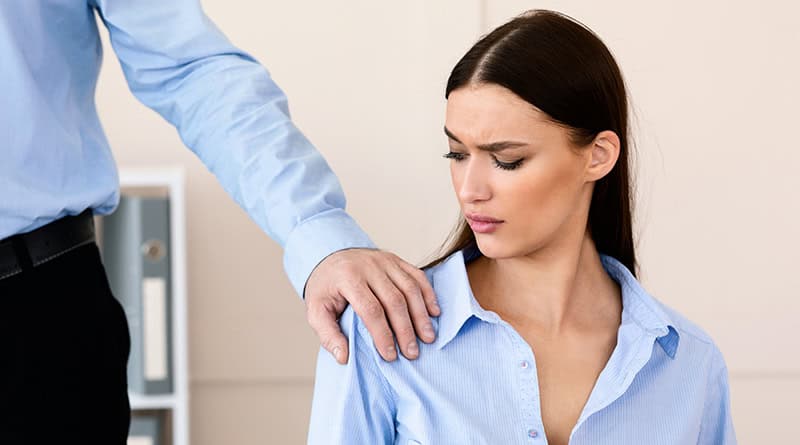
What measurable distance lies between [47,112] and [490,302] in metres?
0.60

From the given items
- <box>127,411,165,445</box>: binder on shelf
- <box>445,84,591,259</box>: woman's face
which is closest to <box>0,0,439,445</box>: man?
<box>445,84,591,259</box>: woman's face

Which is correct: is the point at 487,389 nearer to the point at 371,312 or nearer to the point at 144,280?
the point at 371,312

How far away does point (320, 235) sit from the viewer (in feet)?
4.12

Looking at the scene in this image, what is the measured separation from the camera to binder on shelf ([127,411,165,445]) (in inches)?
88.2

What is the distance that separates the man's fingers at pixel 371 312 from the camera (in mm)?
1175

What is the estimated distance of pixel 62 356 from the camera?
1.25 metres

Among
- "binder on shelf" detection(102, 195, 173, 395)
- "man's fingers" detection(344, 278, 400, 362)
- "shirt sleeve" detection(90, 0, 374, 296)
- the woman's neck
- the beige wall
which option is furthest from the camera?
the beige wall

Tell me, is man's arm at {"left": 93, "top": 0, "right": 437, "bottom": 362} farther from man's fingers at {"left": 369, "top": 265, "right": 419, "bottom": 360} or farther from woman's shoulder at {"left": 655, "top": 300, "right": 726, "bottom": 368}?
woman's shoulder at {"left": 655, "top": 300, "right": 726, "bottom": 368}

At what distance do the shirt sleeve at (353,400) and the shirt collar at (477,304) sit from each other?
0.30ft

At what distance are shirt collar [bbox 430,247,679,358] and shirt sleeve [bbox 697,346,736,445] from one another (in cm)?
7

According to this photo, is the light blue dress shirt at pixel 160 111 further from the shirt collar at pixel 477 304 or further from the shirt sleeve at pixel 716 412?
the shirt sleeve at pixel 716 412

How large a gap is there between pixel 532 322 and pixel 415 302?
216mm

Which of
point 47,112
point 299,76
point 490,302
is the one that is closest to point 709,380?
point 490,302

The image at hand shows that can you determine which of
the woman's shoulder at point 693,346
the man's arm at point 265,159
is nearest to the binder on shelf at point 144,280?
the man's arm at point 265,159
